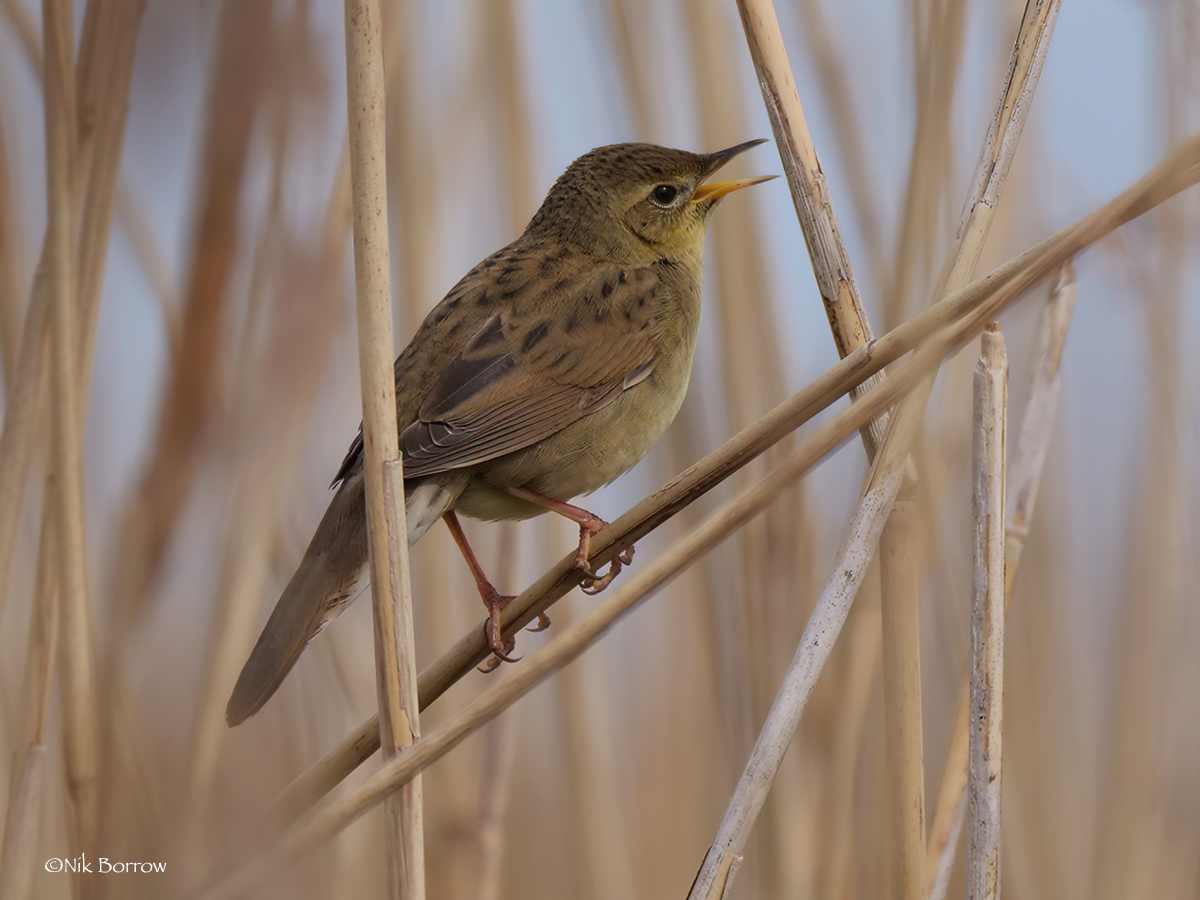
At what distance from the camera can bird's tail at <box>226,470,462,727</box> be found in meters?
1.67

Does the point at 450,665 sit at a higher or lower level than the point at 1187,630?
higher

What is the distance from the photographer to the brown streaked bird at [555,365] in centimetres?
211

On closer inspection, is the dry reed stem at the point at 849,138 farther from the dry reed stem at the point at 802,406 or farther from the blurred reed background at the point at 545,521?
the dry reed stem at the point at 802,406

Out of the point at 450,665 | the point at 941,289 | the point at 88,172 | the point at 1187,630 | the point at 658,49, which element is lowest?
the point at 1187,630

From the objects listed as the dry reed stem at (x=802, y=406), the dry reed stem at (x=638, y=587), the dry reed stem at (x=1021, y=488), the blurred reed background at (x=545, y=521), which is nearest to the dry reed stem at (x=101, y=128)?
the blurred reed background at (x=545, y=521)

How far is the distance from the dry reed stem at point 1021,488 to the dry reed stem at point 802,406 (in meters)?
0.41

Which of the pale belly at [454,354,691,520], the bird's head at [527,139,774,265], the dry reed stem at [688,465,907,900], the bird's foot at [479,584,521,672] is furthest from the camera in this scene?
the bird's head at [527,139,774,265]

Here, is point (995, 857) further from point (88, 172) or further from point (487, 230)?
point (487, 230)

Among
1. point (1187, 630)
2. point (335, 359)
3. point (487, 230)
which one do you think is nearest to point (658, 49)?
point (487, 230)

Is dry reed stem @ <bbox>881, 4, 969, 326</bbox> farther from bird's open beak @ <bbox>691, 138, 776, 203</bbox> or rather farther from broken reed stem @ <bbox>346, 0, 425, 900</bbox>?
broken reed stem @ <bbox>346, 0, 425, 900</bbox>

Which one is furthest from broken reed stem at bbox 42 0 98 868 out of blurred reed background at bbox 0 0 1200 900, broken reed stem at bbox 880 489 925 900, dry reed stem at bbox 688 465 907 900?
broken reed stem at bbox 880 489 925 900

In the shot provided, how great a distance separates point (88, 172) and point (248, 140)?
0.26m

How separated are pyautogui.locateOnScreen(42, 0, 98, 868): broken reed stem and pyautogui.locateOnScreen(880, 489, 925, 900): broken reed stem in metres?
1.25

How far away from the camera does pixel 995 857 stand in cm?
154
